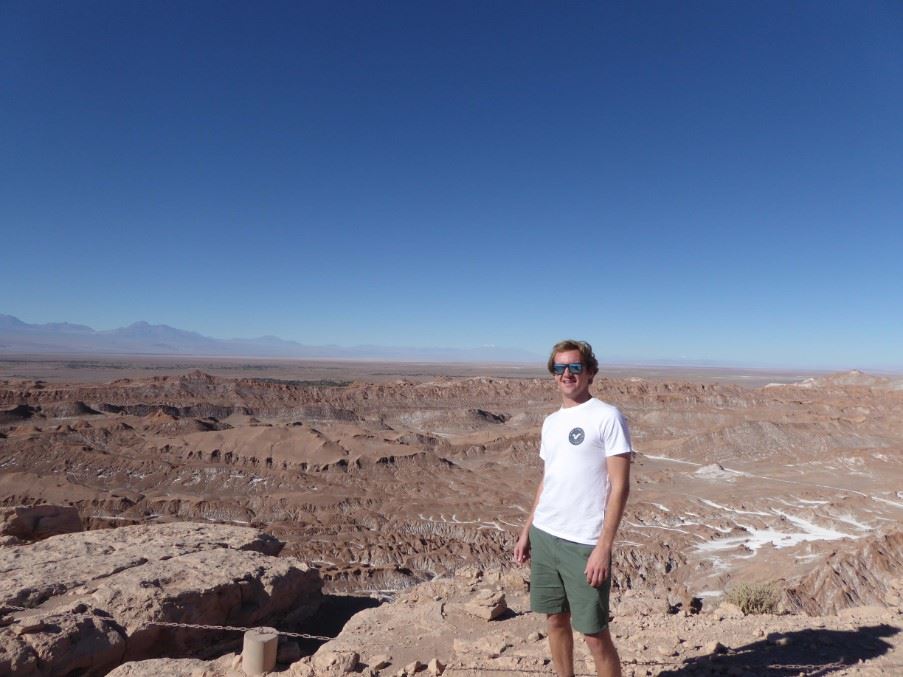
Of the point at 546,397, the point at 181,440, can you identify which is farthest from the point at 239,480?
the point at 546,397

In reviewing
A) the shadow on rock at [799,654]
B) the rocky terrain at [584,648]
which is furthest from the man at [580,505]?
the shadow on rock at [799,654]

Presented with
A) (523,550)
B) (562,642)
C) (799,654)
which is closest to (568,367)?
(523,550)

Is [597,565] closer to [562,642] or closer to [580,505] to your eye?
[580,505]

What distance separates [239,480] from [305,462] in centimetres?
345

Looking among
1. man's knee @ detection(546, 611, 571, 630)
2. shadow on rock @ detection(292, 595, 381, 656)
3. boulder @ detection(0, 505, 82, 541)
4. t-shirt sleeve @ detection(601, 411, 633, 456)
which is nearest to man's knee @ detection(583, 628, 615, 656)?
man's knee @ detection(546, 611, 571, 630)

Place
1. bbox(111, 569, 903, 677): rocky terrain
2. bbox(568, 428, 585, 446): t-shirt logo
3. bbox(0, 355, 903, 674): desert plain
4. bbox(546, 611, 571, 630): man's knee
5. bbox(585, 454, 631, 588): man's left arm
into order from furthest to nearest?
bbox(0, 355, 903, 674): desert plain, bbox(111, 569, 903, 677): rocky terrain, bbox(546, 611, 571, 630): man's knee, bbox(568, 428, 585, 446): t-shirt logo, bbox(585, 454, 631, 588): man's left arm

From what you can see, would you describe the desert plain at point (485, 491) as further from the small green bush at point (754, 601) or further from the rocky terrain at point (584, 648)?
the small green bush at point (754, 601)

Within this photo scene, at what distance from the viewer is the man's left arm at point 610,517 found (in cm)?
305

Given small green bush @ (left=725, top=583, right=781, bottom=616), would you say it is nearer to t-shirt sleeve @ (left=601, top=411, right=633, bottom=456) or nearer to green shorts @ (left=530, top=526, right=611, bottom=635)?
green shorts @ (left=530, top=526, right=611, bottom=635)

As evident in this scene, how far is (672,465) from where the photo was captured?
31938mm

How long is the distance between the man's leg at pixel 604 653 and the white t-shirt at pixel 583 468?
60cm

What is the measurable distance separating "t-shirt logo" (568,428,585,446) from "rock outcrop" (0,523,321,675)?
705 cm

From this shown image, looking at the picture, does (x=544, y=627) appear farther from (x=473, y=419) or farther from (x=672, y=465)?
(x=473, y=419)

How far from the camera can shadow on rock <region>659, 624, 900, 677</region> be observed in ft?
15.1
